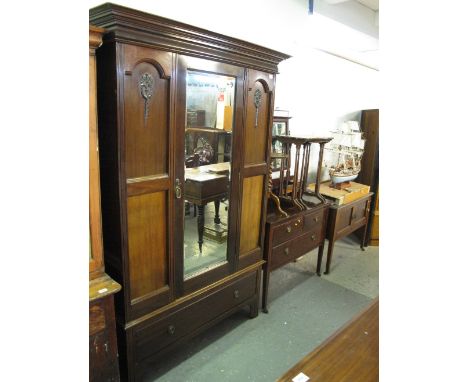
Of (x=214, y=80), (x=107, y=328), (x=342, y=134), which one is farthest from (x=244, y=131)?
(x=342, y=134)

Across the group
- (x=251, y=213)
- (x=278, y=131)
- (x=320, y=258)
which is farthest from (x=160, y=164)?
(x=320, y=258)

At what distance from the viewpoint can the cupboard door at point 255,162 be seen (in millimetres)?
1816

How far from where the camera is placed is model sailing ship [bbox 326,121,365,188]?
3236 millimetres

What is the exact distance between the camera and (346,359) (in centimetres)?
103

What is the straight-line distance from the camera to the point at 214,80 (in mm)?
1639

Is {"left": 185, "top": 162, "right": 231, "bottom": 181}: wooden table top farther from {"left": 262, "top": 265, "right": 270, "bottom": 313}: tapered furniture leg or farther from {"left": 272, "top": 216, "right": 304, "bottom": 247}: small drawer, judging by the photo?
{"left": 262, "top": 265, "right": 270, "bottom": 313}: tapered furniture leg

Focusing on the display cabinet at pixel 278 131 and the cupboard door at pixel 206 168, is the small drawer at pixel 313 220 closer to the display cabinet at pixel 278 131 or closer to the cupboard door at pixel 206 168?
the display cabinet at pixel 278 131

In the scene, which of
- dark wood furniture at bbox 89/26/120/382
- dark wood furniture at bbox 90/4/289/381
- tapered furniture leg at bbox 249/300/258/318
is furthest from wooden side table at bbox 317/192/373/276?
dark wood furniture at bbox 89/26/120/382

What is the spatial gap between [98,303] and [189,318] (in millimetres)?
641

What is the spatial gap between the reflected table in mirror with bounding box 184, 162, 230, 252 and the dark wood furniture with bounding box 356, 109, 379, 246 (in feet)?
7.59

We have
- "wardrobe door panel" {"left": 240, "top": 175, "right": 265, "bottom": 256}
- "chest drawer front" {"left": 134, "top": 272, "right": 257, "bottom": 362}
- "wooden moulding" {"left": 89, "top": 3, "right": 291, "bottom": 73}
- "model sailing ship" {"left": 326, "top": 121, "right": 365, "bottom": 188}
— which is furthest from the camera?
"model sailing ship" {"left": 326, "top": 121, "right": 365, "bottom": 188}
